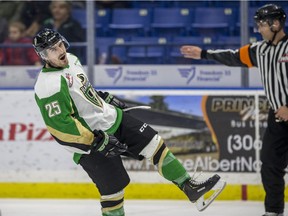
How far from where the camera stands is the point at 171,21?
6320 millimetres

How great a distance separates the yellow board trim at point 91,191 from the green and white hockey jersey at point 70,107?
1.74 m

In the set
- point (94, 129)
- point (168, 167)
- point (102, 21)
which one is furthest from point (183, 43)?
point (94, 129)

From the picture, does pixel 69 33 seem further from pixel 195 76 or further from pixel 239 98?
pixel 239 98

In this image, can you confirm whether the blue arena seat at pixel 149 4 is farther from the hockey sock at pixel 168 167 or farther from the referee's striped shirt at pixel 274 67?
the hockey sock at pixel 168 167

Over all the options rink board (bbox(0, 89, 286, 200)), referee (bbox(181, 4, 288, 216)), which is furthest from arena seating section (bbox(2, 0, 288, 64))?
referee (bbox(181, 4, 288, 216))

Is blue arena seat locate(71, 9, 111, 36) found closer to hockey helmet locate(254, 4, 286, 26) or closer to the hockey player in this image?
hockey helmet locate(254, 4, 286, 26)

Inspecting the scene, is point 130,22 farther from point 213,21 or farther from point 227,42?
point 227,42

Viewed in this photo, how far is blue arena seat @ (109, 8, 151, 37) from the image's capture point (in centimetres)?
627

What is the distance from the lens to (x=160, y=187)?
19.2 feet

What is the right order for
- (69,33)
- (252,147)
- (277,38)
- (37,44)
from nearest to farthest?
(37,44) < (277,38) < (252,147) < (69,33)

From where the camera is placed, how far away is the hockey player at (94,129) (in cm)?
395

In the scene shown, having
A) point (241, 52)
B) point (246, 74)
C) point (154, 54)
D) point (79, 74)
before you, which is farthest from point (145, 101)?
point (79, 74)

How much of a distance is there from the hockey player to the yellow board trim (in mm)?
1491

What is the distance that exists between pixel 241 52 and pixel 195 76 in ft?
3.55
